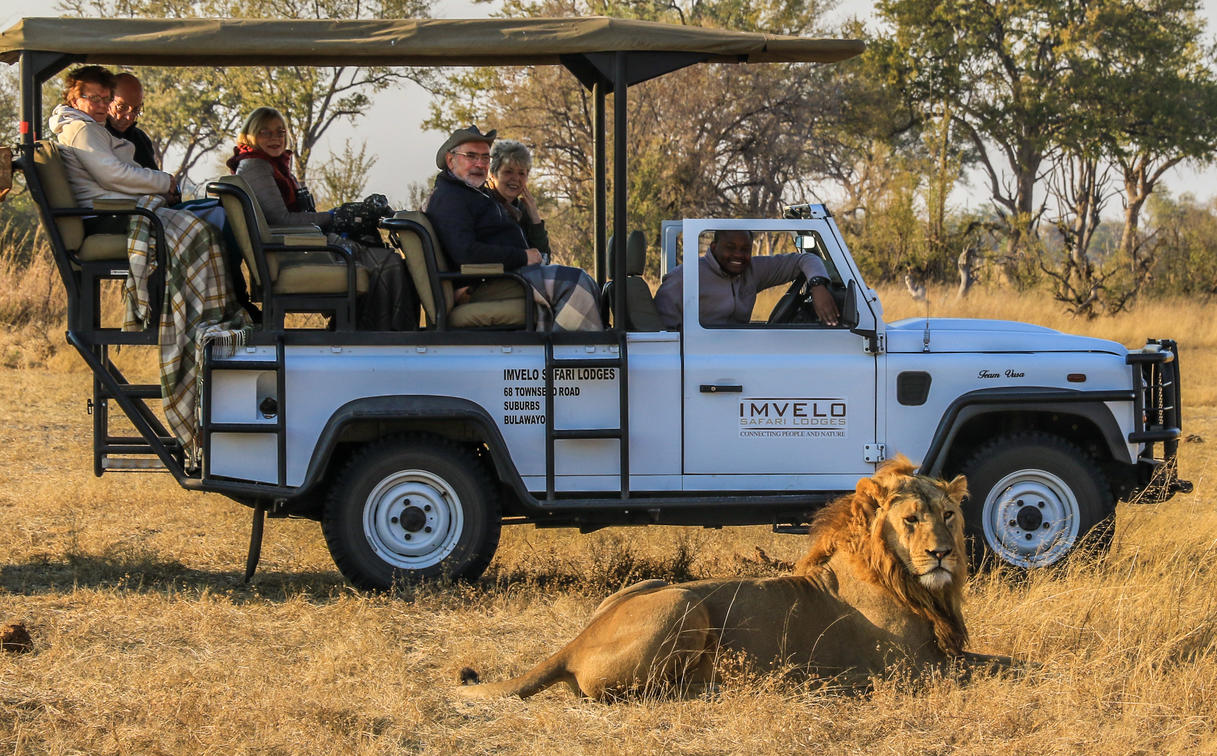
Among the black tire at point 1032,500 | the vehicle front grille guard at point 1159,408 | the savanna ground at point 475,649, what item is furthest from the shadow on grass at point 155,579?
the vehicle front grille guard at point 1159,408

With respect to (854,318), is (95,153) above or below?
above

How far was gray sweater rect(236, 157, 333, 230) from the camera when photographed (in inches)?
266

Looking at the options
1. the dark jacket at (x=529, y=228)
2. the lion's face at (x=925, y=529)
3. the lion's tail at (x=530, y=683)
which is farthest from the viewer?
the dark jacket at (x=529, y=228)

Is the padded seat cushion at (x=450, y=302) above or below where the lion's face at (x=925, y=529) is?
above

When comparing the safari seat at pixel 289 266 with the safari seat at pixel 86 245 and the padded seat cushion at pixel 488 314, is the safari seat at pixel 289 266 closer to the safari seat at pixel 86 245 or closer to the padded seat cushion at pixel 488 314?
the safari seat at pixel 86 245

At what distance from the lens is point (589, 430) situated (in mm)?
6227

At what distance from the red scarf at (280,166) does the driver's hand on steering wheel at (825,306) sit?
9.07 feet

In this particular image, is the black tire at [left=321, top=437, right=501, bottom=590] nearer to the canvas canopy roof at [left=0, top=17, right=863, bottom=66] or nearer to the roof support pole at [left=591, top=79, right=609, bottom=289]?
the roof support pole at [left=591, top=79, right=609, bottom=289]

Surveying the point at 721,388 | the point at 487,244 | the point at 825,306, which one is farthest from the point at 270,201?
the point at 825,306

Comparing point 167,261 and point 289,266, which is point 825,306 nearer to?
point 289,266

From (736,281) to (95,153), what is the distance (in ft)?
10.1

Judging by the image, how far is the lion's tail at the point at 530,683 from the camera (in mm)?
4531

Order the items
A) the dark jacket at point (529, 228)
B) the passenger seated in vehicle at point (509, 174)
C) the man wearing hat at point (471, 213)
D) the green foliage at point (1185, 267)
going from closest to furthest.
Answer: the man wearing hat at point (471, 213) → the passenger seated in vehicle at point (509, 174) → the dark jacket at point (529, 228) → the green foliage at point (1185, 267)

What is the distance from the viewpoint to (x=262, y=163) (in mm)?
6859
